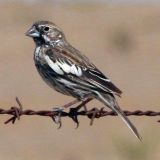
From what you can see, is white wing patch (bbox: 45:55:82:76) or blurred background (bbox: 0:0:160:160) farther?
blurred background (bbox: 0:0:160:160)

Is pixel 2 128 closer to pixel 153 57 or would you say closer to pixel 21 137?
pixel 21 137

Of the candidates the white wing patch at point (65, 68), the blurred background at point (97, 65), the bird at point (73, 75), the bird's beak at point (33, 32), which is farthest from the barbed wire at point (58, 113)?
the blurred background at point (97, 65)

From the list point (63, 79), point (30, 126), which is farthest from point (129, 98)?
point (63, 79)

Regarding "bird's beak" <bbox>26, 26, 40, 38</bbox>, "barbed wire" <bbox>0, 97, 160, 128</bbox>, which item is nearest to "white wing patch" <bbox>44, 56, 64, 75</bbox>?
"bird's beak" <bbox>26, 26, 40, 38</bbox>

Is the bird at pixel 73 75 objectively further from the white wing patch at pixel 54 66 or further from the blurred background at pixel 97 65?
the blurred background at pixel 97 65

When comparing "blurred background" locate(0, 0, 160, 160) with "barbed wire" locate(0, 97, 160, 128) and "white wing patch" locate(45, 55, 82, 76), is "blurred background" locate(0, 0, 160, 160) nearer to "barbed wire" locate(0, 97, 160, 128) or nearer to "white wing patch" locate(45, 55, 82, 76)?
"white wing patch" locate(45, 55, 82, 76)

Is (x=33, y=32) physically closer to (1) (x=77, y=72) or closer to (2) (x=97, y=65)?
(1) (x=77, y=72)
